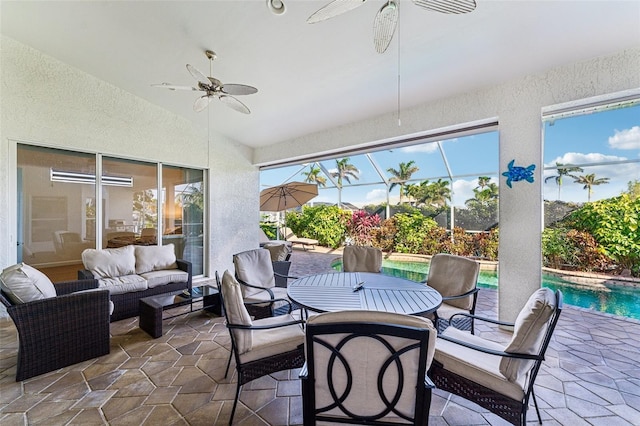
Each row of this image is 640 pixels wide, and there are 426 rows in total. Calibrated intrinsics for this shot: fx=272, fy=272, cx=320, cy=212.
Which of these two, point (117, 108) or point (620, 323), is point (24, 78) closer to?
point (117, 108)

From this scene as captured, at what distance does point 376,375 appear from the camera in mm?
1358

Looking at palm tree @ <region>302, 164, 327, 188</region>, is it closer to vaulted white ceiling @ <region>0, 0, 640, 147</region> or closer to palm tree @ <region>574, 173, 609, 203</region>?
vaulted white ceiling @ <region>0, 0, 640, 147</region>

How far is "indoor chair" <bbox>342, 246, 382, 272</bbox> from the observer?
388 centimetres

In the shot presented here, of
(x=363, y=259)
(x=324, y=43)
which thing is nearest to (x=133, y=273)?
(x=363, y=259)

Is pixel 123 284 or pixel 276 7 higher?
pixel 276 7

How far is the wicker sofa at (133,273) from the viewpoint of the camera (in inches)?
157

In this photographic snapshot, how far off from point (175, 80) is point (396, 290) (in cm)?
453

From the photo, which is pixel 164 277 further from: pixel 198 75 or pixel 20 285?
pixel 198 75

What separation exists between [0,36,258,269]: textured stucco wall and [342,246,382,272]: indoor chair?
3.83 m

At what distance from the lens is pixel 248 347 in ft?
6.66

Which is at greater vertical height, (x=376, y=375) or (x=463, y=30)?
(x=463, y=30)

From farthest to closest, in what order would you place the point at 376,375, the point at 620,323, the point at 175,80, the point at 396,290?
the point at 175,80 < the point at 620,323 < the point at 396,290 < the point at 376,375

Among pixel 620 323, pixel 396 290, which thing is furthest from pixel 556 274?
pixel 396 290

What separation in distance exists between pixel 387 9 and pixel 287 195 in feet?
18.0
